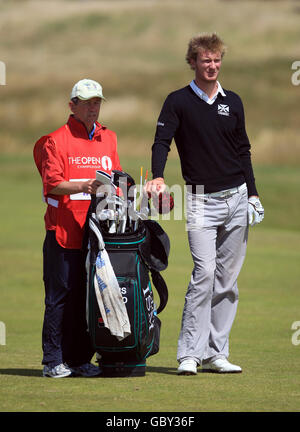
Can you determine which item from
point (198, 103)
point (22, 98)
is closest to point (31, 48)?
point (22, 98)

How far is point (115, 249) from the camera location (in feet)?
18.6

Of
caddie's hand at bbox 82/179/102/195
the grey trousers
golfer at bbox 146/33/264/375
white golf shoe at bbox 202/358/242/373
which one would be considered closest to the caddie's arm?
caddie's hand at bbox 82/179/102/195

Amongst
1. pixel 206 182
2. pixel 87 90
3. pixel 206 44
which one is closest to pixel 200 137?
pixel 206 182

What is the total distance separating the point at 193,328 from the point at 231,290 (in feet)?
1.27

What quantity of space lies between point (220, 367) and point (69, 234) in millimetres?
1282

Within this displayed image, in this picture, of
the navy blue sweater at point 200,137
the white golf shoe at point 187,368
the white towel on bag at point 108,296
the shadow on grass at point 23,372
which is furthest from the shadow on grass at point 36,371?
the navy blue sweater at point 200,137

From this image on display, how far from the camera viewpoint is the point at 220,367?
6.02 m

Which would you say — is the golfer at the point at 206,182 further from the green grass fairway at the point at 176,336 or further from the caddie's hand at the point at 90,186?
the caddie's hand at the point at 90,186

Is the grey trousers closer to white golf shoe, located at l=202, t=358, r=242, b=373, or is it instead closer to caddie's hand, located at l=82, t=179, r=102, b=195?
white golf shoe, located at l=202, t=358, r=242, b=373

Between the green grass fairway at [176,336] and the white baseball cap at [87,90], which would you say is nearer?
the green grass fairway at [176,336]

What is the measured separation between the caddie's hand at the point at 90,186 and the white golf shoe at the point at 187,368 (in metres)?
1.23

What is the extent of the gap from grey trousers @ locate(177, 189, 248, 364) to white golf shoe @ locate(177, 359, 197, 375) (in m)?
0.08

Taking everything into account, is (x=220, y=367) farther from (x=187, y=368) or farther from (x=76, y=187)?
(x=76, y=187)

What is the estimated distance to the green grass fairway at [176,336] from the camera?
484cm
